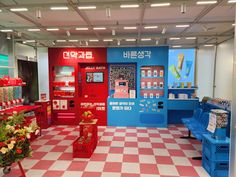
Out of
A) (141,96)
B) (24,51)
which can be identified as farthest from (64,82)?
(141,96)

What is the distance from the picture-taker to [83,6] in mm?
3143

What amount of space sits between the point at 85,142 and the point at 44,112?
8.86ft

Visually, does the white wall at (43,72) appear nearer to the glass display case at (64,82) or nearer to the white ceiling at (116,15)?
the glass display case at (64,82)

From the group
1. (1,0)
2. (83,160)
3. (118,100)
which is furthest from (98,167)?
(1,0)

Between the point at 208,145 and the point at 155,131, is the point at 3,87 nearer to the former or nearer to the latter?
the point at 155,131

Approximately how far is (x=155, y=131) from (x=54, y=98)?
3846 mm

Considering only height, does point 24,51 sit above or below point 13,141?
above

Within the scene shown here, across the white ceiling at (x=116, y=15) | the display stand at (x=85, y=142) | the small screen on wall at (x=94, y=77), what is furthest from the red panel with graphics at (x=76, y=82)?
the display stand at (x=85, y=142)

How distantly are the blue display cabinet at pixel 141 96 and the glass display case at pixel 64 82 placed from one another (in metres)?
1.55

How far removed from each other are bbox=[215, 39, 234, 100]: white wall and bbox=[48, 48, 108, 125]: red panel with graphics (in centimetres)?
431

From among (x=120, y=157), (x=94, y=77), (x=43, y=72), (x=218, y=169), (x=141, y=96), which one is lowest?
(x=120, y=157)

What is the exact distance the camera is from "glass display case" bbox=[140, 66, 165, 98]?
251 inches

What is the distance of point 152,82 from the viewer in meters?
6.52

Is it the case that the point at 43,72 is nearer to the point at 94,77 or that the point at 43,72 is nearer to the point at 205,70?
the point at 94,77
